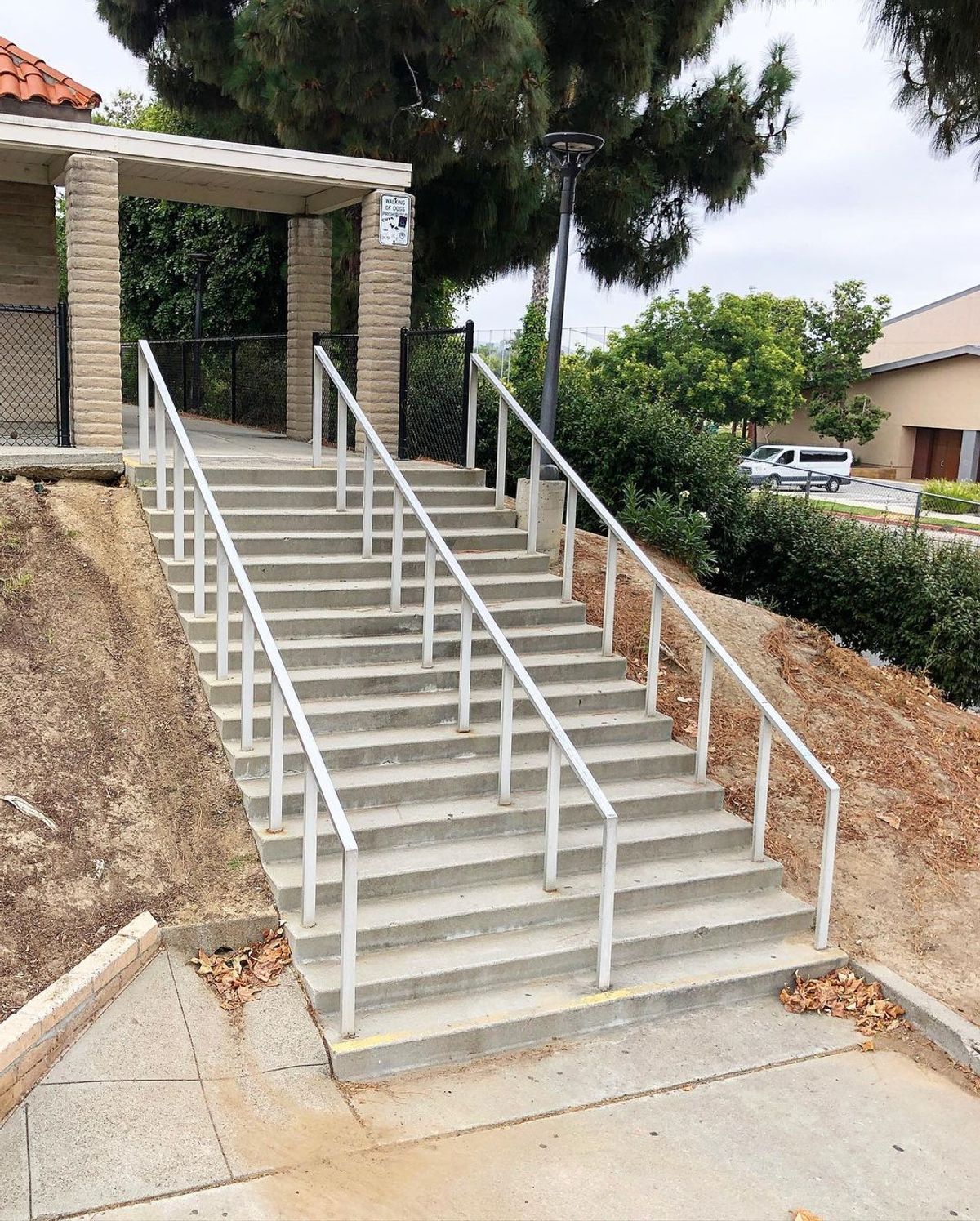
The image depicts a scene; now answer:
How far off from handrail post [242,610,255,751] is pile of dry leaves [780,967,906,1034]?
2871mm

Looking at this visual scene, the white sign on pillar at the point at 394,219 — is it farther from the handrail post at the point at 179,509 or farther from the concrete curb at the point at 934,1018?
the concrete curb at the point at 934,1018

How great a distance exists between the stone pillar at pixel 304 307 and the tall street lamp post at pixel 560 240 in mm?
3565

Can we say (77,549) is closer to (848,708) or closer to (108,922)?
(108,922)

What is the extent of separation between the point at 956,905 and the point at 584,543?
15.8 feet

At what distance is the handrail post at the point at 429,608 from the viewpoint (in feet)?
21.4

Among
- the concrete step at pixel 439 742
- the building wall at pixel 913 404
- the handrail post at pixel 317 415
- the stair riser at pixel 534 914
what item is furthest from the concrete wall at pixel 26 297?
the building wall at pixel 913 404

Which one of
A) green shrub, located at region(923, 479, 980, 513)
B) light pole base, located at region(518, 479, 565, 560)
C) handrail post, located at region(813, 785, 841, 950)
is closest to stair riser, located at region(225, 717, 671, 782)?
handrail post, located at region(813, 785, 841, 950)

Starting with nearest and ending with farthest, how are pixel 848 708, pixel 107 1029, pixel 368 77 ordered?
1. pixel 107 1029
2. pixel 848 708
3. pixel 368 77

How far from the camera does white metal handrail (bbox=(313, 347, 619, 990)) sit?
4.79 meters

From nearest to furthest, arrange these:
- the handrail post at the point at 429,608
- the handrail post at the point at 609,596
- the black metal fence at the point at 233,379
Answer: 1. the handrail post at the point at 429,608
2. the handrail post at the point at 609,596
3. the black metal fence at the point at 233,379

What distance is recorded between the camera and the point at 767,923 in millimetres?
5523

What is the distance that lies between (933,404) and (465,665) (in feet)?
140

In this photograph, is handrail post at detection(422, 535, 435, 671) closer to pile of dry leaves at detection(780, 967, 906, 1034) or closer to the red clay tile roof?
pile of dry leaves at detection(780, 967, 906, 1034)

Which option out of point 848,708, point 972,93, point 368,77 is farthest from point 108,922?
point 368,77
